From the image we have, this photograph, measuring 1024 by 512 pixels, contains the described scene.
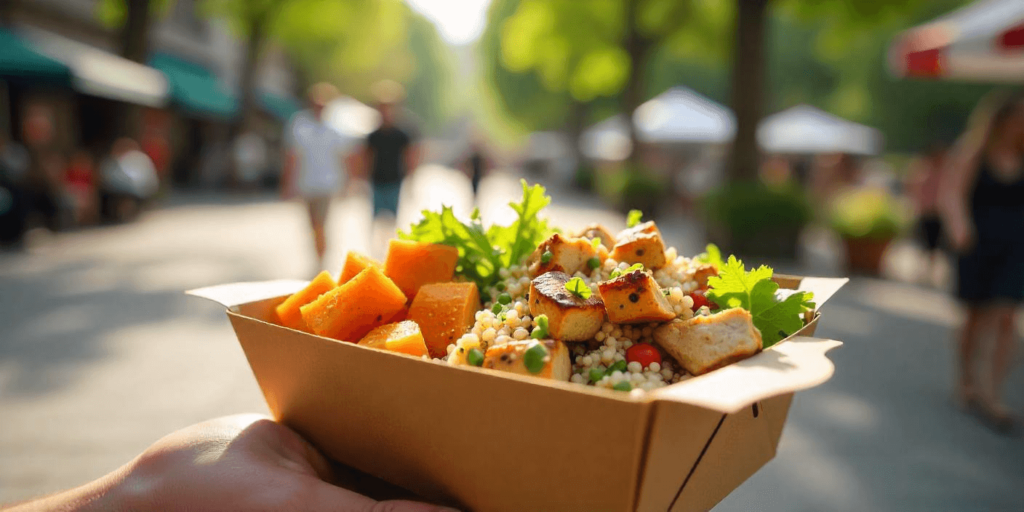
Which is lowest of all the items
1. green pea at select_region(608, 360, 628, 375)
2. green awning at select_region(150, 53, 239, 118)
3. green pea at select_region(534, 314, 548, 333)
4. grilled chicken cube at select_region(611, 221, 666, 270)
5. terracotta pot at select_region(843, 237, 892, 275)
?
terracotta pot at select_region(843, 237, 892, 275)

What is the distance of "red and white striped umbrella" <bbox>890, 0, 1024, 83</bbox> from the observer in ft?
17.8

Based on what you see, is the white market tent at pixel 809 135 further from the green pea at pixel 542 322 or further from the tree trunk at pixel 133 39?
the green pea at pixel 542 322

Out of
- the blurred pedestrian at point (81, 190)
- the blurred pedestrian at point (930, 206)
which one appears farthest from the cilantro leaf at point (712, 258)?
the blurred pedestrian at point (81, 190)

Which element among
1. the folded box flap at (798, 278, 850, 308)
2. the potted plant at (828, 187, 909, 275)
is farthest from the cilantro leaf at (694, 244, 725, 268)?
the potted plant at (828, 187, 909, 275)

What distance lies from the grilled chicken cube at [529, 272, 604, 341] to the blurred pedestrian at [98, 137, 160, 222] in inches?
555

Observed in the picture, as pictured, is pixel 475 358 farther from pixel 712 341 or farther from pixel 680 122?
pixel 680 122

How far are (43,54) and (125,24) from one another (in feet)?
7.97

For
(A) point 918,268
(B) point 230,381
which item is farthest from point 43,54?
(A) point 918,268

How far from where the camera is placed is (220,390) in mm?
4484

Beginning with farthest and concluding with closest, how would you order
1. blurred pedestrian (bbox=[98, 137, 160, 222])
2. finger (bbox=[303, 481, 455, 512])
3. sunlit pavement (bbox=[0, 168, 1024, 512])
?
blurred pedestrian (bbox=[98, 137, 160, 222]) → sunlit pavement (bbox=[0, 168, 1024, 512]) → finger (bbox=[303, 481, 455, 512])

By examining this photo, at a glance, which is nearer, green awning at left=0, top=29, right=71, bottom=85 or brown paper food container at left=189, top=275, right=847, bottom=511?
brown paper food container at left=189, top=275, right=847, bottom=511

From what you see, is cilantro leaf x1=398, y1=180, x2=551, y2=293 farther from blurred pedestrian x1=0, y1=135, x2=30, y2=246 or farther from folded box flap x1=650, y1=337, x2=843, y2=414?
blurred pedestrian x1=0, y1=135, x2=30, y2=246

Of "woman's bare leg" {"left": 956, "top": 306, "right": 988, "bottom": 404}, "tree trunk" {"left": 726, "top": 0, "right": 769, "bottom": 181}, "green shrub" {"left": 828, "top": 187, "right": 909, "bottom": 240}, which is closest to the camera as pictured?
"woman's bare leg" {"left": 956, "top": 306, "right": 988, "bottom": 404}

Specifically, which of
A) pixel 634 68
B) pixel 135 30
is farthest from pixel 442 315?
pixel 634 68
